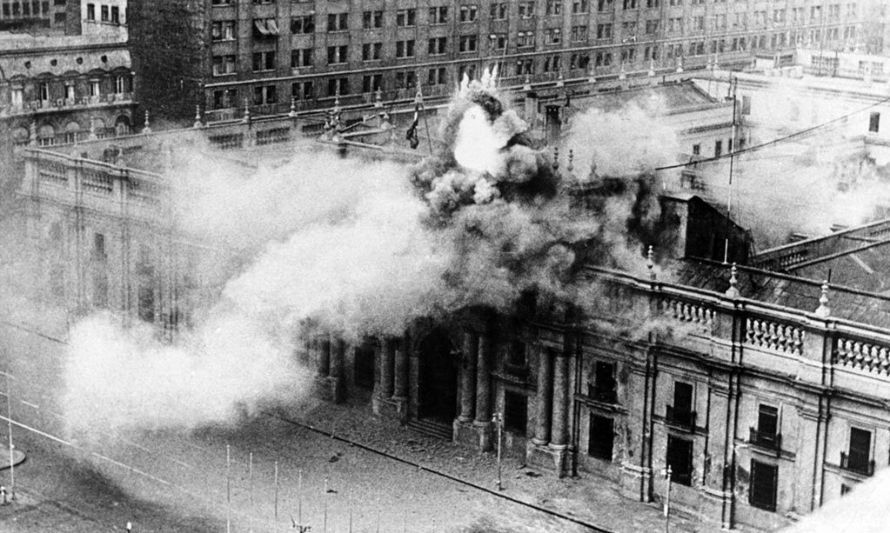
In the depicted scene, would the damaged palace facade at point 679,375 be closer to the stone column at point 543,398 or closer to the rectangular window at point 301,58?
the stone column at point 543,398

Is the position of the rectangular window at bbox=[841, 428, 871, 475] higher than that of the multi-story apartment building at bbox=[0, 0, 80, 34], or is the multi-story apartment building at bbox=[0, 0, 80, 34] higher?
the multi-story apartment building at bbox=[0, 0, 80, 34]

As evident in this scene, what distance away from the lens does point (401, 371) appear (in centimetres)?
6181

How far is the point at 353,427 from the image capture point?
203ft

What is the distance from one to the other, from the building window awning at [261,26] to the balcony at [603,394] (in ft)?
199

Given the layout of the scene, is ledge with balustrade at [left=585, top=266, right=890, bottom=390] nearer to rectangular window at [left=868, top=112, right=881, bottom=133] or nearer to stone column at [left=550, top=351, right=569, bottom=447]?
stone column at [left=550, top=351, right=569, bottom=447]

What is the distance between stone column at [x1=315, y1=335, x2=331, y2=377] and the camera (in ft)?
212

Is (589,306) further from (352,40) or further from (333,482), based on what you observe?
(352,40)

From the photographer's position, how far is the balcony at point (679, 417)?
176ft

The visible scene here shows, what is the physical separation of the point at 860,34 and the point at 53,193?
93058 millimetres

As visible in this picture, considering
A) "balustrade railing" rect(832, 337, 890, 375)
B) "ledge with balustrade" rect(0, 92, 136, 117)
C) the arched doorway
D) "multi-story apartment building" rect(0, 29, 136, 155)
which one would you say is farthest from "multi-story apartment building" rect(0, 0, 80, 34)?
"balustrade railing" rect(832, 337, 890, 375)

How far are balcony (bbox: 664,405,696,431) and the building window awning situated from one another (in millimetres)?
63447

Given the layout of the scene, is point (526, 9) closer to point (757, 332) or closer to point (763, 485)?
point (757, 332)

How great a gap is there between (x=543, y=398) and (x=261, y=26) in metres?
59.6

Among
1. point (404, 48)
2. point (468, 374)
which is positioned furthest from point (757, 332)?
point (404, 48)
